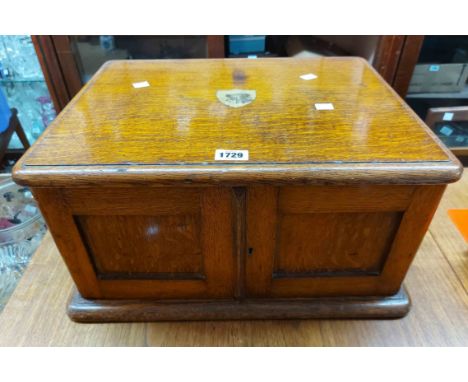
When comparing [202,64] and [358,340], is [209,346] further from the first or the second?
[202,64]

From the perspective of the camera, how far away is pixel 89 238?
771mm

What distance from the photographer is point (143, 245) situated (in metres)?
0.78

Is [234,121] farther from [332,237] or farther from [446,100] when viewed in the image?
[446,100]

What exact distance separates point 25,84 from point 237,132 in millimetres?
1451

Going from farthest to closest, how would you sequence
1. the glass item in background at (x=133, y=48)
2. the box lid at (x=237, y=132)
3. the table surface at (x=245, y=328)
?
the glass item in background at (x=133, y=48) < the table surface at (x=245, y=328) < the box lid at (x=237, y=132)

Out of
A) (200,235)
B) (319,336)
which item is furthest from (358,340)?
(200,235)

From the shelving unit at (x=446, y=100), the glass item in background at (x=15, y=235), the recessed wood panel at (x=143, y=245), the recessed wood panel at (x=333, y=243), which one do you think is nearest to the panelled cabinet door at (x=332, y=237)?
the recessed wood panel at (x=333, y=243)

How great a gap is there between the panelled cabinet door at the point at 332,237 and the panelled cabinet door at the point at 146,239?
71 millimetres

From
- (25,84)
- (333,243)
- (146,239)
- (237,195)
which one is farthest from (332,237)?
(25,84)

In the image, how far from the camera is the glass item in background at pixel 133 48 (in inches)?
60.5

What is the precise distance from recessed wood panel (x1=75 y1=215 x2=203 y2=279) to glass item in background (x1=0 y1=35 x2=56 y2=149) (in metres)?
1.25

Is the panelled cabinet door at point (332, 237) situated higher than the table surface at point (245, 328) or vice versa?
the panelled cabinet door at point (332, 237)

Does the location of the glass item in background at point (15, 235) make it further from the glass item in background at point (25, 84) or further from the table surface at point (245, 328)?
the glass item in background at point (25, 84)

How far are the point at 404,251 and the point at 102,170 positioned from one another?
2.13 feet
